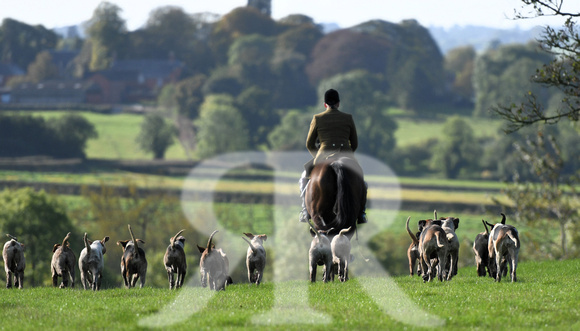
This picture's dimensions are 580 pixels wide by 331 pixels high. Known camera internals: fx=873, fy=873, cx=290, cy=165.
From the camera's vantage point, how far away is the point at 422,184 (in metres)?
137

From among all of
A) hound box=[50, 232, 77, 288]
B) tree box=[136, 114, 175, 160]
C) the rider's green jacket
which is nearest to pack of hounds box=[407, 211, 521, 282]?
the rider's green jacket

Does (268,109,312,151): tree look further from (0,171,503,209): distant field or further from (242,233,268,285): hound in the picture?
(242,233,268,285): hound

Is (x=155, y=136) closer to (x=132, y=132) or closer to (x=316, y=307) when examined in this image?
(x=132, y=132)

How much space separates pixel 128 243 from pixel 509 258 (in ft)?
28.3

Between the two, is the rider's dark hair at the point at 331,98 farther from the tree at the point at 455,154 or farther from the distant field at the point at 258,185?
the tree at the point at 455,154

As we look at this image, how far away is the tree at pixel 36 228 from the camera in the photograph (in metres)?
62.8

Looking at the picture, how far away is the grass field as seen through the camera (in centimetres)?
1336

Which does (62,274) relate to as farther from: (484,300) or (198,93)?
(198,93)

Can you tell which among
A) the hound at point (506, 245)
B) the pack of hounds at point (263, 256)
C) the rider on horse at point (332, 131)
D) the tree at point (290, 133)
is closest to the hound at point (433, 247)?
the pack of hounds at point (263, 256)

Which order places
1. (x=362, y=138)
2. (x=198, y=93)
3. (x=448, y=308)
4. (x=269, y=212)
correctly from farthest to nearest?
(x=198, y=93) < (x=362, y=138) < (x=269, y=212) < (x=448, y=308)

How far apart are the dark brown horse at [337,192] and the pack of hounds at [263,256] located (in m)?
0.37

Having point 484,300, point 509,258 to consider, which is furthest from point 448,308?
point 509,258

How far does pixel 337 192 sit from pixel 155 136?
142 m

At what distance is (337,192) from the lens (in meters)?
18.0
